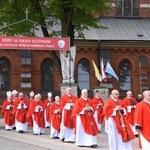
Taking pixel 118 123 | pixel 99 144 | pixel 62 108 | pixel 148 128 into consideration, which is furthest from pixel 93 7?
pixel 148 128

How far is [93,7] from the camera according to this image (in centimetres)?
2289

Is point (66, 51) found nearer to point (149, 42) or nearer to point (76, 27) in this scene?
point (76, 27)

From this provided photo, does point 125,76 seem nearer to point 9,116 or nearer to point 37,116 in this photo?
point 9,116

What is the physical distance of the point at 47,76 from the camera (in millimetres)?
33688

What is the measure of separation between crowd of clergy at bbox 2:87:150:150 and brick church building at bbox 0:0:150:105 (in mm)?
9608

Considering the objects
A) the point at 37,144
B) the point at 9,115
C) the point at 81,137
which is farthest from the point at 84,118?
the point at 9,115

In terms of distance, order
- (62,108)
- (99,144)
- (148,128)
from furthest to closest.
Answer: (62,108) < (99,144) < (148,128)

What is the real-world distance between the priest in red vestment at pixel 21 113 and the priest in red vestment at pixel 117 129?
8533 mm

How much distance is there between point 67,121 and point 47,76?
1737cm

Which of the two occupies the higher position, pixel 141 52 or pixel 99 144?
pixel 141 52

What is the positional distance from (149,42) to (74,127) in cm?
1981

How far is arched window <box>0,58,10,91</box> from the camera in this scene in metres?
32.9

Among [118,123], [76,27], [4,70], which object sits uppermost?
[76,27]

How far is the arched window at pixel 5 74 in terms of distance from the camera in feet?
108
